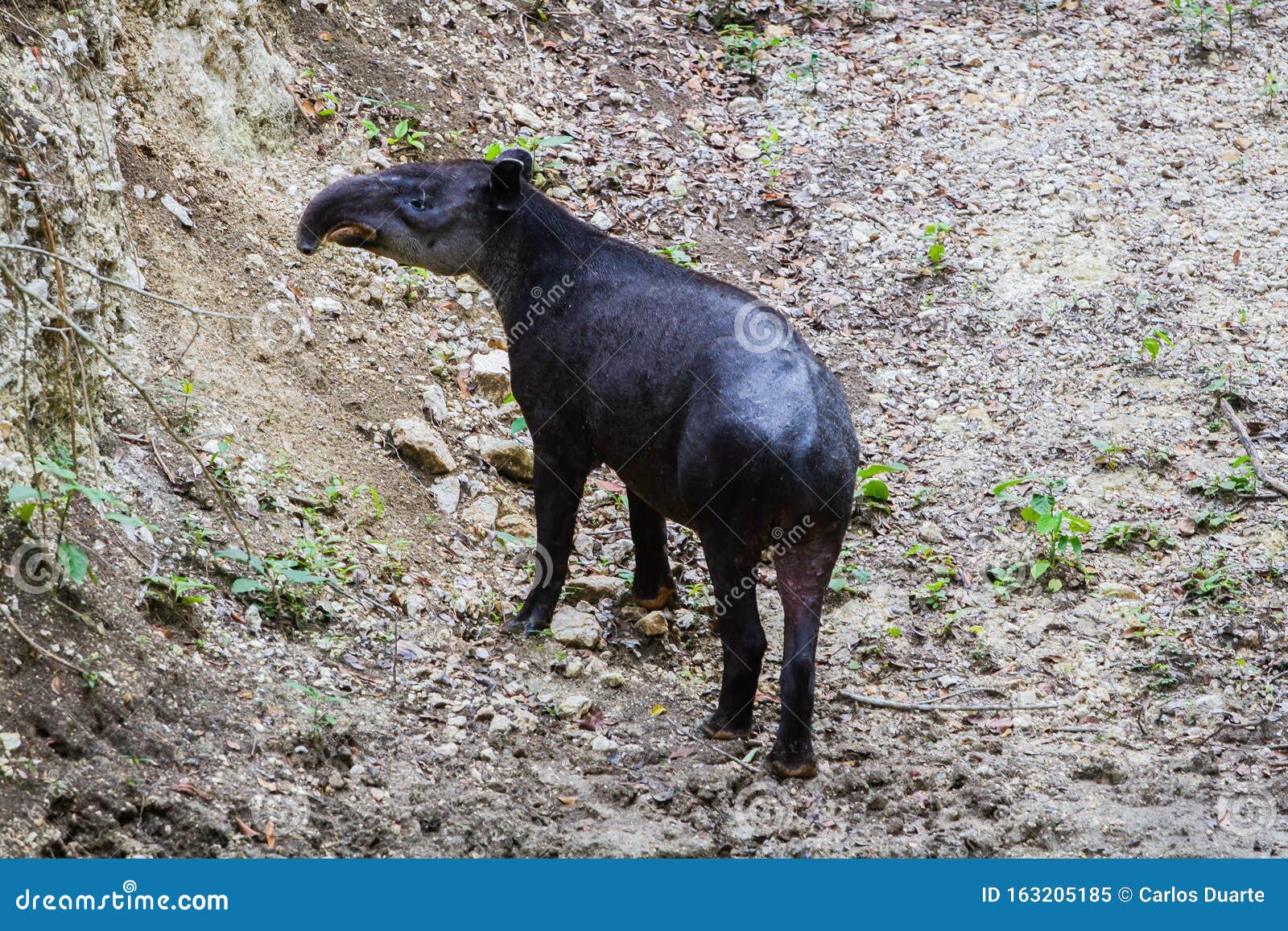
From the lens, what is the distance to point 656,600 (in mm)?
7797

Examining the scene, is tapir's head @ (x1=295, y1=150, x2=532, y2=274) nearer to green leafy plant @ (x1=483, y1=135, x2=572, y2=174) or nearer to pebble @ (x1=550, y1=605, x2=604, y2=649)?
pebble @ (x1=550, y1=605, x2=604, y2=649)

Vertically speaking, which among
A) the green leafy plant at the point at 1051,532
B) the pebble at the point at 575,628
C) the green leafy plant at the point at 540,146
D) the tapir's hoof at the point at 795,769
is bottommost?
the tapir's hoof at the point at 795,769

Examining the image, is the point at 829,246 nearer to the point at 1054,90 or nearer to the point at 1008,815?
the point at 1054,90

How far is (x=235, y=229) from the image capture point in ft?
29.1

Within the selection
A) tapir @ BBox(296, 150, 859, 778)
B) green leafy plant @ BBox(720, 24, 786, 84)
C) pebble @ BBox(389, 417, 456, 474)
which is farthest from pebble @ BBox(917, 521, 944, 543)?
green leafy plant @ BBox(720, 24, 786, 84)

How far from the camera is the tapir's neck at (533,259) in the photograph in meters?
7.49

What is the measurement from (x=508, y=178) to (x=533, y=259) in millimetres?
504

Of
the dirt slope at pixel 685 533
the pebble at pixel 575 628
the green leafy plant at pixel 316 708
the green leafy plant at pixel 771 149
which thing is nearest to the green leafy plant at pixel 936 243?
the dirt slope at pixel 685 533

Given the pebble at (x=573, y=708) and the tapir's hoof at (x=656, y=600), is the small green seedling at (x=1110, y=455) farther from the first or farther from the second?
the pebble at (x=573, y=708)

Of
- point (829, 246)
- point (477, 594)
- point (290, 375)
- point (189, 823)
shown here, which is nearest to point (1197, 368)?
point (829, 246)

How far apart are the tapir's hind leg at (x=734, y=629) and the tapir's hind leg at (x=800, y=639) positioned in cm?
22

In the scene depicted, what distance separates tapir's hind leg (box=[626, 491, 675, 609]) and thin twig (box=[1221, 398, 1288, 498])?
4077 millimetres

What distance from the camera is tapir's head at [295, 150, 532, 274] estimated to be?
750cm

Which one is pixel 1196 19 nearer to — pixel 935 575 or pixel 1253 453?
pixel 1253 453
